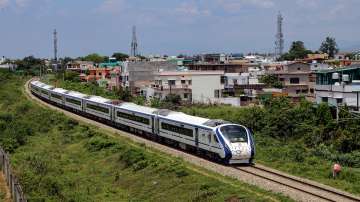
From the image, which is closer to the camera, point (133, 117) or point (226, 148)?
point (226, 148)

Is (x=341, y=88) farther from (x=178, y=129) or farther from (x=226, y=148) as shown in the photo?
(x=226, y=148)

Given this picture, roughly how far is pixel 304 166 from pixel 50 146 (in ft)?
67.1

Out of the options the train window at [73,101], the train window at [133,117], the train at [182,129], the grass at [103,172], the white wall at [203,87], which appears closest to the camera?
the grass at [103,172]

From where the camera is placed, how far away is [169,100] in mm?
60469

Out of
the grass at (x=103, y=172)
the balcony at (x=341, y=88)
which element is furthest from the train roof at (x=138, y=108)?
the balcony at (x=341, y=88)

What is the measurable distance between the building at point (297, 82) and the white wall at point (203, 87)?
28.5 ft

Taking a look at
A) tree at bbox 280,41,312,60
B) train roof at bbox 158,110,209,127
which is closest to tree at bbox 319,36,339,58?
tree at bbox 280,41,312,60

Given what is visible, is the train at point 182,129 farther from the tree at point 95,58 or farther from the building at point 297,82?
the tree at point 95,58

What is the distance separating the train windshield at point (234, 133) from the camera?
24891mm

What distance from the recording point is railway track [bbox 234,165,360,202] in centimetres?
1910

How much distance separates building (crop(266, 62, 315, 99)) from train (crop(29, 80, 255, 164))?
88.8 feet

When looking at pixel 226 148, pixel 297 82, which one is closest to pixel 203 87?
pixel 297 82

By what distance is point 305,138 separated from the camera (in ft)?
118

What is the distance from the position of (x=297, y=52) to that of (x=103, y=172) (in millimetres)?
118661
